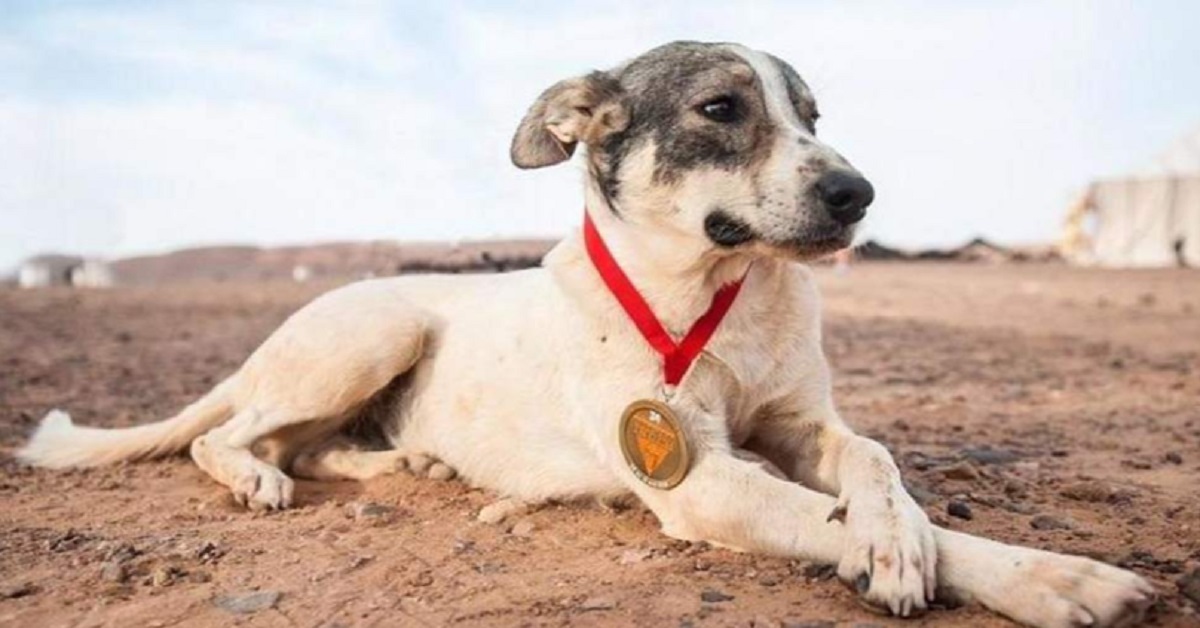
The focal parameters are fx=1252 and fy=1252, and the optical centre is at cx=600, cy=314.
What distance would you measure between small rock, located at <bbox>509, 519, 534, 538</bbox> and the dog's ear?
47.4 inches

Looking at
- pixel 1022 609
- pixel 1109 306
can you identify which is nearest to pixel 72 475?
pixel 1022 609

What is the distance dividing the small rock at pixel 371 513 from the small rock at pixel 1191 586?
94.7 inches

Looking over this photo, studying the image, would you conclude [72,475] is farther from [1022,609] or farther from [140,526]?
[1022,609]

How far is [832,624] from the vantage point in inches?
113

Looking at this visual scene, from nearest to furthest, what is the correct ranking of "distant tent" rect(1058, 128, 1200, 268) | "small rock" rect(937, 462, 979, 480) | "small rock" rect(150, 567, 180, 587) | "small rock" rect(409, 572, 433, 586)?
"small rock" rect(409, 572, 433, 586) → "small rock" rect(150, 567, 180, 587) → "small rock" rect(937, 462, 979, 480) → "distant tent" rect(1058, 128, 1200, 268)

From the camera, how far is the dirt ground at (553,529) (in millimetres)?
3170

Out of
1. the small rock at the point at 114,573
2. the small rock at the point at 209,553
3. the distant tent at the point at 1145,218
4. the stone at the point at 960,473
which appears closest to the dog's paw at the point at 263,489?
the small rock at the point at 209,553

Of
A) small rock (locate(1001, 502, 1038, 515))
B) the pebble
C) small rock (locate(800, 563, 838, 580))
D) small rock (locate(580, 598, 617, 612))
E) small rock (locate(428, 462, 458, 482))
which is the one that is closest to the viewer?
small rock (locate(580, 598, 617, 612))

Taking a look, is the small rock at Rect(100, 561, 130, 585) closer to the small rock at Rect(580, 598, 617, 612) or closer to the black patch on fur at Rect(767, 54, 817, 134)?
the small rock at Rect(580, 598, 617, 612)

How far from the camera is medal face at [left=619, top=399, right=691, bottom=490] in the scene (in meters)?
3.64

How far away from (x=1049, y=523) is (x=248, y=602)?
7.66ft

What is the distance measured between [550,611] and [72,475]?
3027mm

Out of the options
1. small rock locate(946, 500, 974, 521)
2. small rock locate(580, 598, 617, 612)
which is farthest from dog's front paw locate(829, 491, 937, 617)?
small rock locate(946, 500, 974, 521)

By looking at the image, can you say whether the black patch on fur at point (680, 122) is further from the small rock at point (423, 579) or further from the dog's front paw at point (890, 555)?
the small rock at point (423, 579)
